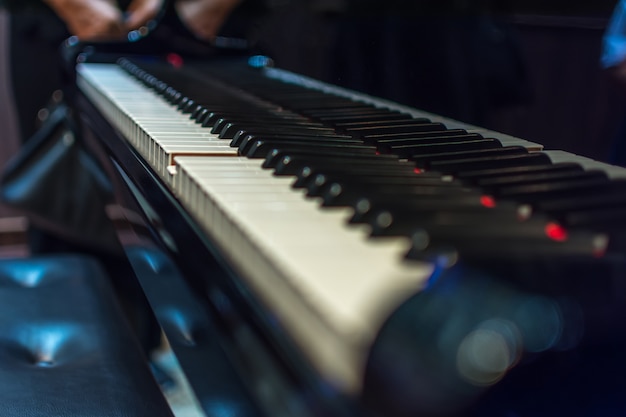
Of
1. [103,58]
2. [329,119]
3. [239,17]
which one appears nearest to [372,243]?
[329,119]

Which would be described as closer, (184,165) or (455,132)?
(184,165)

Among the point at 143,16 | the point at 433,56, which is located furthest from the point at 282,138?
the point at 143,16

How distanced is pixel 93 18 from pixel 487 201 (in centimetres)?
190

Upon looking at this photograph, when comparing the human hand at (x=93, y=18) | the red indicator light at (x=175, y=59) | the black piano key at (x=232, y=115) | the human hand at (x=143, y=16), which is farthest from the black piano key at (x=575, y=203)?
the human hand at (x=93, y=18)

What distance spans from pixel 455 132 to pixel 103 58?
1.21m

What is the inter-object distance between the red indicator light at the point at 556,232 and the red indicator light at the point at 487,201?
0.06 m

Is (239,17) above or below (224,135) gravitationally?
above

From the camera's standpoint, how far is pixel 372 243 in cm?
42

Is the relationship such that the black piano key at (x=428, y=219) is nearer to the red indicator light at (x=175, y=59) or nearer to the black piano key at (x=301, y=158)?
the black piano key at (x=301, y=158)

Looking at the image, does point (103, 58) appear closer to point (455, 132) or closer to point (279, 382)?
point (455, 132)

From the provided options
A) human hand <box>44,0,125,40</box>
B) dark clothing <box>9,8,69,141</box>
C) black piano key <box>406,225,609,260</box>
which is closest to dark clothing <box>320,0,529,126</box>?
black piano key <box>406,225,609,260</box>

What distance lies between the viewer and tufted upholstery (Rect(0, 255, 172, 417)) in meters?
0.79

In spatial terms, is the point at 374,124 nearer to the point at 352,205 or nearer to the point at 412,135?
the point at 412,135

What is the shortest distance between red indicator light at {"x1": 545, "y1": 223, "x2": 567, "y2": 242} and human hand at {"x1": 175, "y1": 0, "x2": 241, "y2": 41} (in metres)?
1.60
